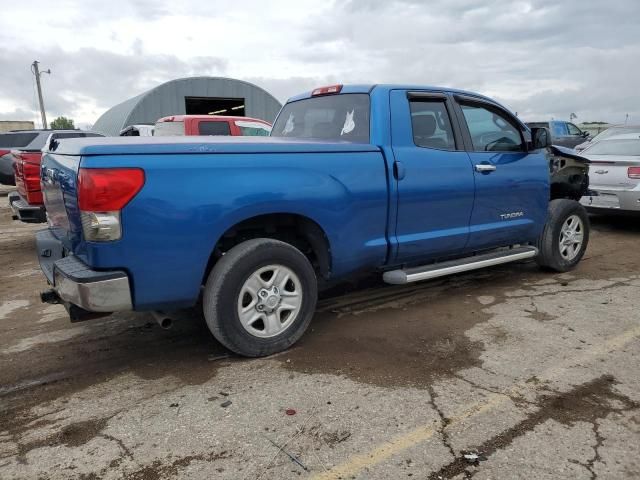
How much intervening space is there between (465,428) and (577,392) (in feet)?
2.82

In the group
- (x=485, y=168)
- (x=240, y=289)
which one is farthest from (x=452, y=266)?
(x=240, y=289)

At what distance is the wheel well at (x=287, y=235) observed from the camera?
11.8 ft

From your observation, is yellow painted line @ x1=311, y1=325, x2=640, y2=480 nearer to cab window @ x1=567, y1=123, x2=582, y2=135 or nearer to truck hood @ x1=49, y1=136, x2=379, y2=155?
truck hood @ x1=49, y1=136, x2=379, y2=155

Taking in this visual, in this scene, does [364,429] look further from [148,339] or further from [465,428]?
[148,339]

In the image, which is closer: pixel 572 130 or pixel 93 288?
pixel 93 288

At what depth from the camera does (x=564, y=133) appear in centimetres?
2238

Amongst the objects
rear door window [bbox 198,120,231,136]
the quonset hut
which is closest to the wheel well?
rear door window [bbox 198,120,231,136]

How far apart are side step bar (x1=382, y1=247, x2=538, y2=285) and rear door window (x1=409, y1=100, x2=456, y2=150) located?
3.31 ft

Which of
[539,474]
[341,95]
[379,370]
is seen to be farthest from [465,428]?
[341,95]

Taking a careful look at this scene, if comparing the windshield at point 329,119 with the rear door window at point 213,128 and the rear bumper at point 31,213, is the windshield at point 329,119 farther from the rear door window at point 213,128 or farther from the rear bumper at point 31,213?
the rear door window at point 213,128

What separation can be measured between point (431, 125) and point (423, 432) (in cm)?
266

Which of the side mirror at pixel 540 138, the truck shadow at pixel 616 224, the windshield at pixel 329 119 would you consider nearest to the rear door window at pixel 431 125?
the windshield at pixel 329 119

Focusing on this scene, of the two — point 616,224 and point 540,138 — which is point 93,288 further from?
point 616,224

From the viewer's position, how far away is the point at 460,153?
4.60m
